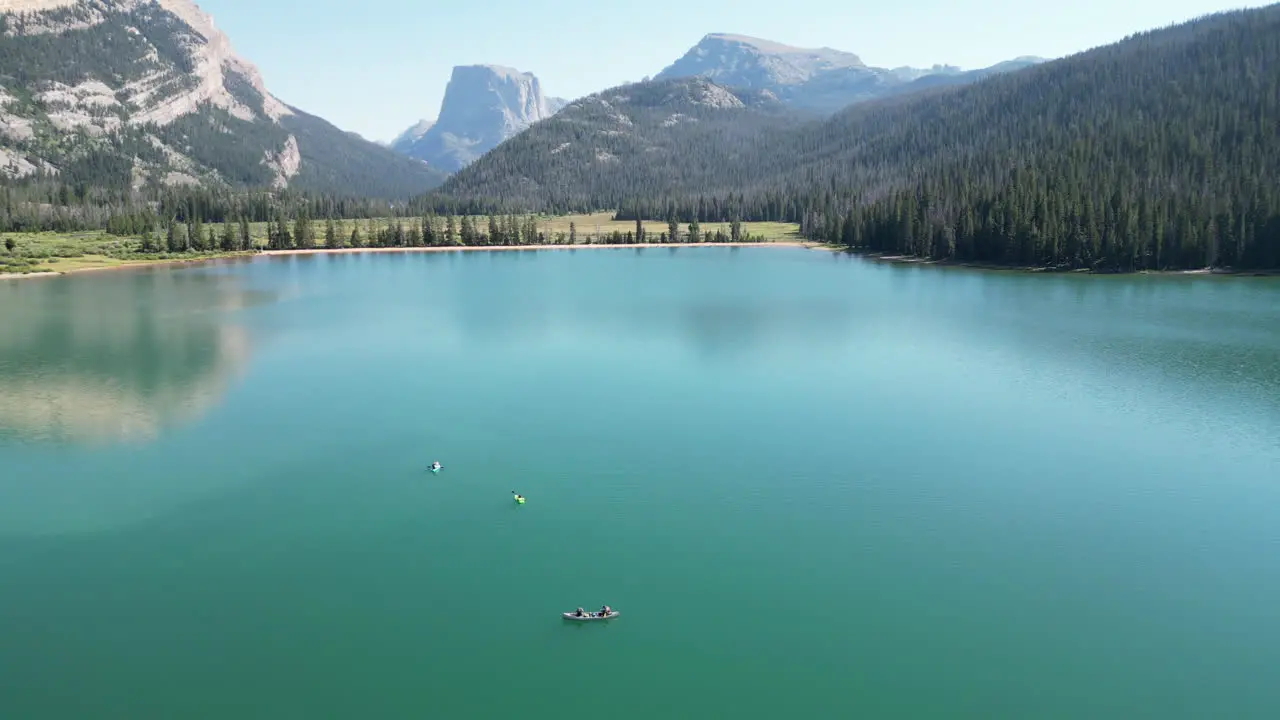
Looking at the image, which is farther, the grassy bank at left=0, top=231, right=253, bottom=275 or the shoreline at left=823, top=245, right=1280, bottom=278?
the grassy bank at left=0, top=231, right=253, bottom=275

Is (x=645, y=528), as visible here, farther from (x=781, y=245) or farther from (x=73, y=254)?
(x=781, y=245)

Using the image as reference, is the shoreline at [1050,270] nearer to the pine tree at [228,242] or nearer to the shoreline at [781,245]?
the shoreline at [781,245]

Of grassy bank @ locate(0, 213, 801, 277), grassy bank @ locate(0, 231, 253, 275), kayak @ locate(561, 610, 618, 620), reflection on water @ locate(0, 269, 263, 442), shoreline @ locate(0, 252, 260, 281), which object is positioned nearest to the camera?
kayak @ locate(561, 610, 618, 620)

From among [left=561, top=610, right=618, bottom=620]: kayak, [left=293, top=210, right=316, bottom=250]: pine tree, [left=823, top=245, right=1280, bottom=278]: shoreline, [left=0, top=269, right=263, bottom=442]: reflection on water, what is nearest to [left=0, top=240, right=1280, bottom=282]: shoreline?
[left=823, top=245, right=1280, bottom=278]: shoreline

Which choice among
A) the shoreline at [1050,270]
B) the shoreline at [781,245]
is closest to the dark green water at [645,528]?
the shoreline at [1050,270]

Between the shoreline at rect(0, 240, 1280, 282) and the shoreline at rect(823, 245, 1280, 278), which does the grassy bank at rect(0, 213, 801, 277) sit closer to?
the shoreline at rect(0, 240, 1280, 282)

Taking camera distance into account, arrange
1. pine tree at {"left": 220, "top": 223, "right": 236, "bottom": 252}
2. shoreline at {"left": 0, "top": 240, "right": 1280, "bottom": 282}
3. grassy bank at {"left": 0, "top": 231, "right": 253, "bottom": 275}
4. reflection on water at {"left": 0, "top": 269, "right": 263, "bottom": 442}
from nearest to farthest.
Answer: reflection on water at {"left": 0, "top": 269, "right": 263, "bottom": 442}, shoreline at {"left": 0, "top": 240, "right": 1280, "bottom": 282}, grassy bank at {"left": 0, "top": 231, "right": 253, "bottom": 275}, pine tree at {"left": 220, "top": 223, "right": 236, "bottom": 252}

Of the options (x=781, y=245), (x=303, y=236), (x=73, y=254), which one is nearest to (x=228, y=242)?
(x=303, y=236)

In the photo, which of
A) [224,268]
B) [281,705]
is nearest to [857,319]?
[281,705]
